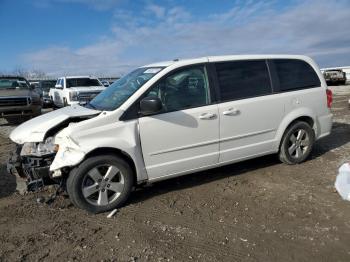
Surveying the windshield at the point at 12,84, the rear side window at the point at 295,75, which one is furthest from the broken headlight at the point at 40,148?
the windshield at the point at 12,84

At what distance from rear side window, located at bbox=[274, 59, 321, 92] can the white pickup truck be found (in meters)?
10.3

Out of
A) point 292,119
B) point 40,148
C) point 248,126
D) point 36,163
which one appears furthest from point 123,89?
point 292,119

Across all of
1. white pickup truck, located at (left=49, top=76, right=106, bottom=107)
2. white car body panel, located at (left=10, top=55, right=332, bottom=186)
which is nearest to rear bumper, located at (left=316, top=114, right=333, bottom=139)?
white car body panel, located at (left=10, top=55, right=332, bottom=186)

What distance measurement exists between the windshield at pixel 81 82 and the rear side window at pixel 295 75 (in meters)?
11.9

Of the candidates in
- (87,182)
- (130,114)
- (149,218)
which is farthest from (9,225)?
(130,114)

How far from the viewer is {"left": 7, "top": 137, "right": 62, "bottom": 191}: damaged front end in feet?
14.2

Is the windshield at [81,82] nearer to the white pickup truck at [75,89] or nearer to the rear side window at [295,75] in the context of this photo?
the white pickup truck at [75,89]

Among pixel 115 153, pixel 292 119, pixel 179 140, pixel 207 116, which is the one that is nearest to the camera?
pixel 115 153

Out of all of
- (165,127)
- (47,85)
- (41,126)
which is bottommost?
(165,127)

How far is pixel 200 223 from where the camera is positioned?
4.07 m

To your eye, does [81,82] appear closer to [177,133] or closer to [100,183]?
[177,133]

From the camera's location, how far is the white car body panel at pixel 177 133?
4289 millimetres

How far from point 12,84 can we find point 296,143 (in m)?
11.2

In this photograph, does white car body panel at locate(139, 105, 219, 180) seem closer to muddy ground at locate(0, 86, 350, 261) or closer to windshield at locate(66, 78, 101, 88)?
muddy ground at locate(0, 86, 350, 261)
